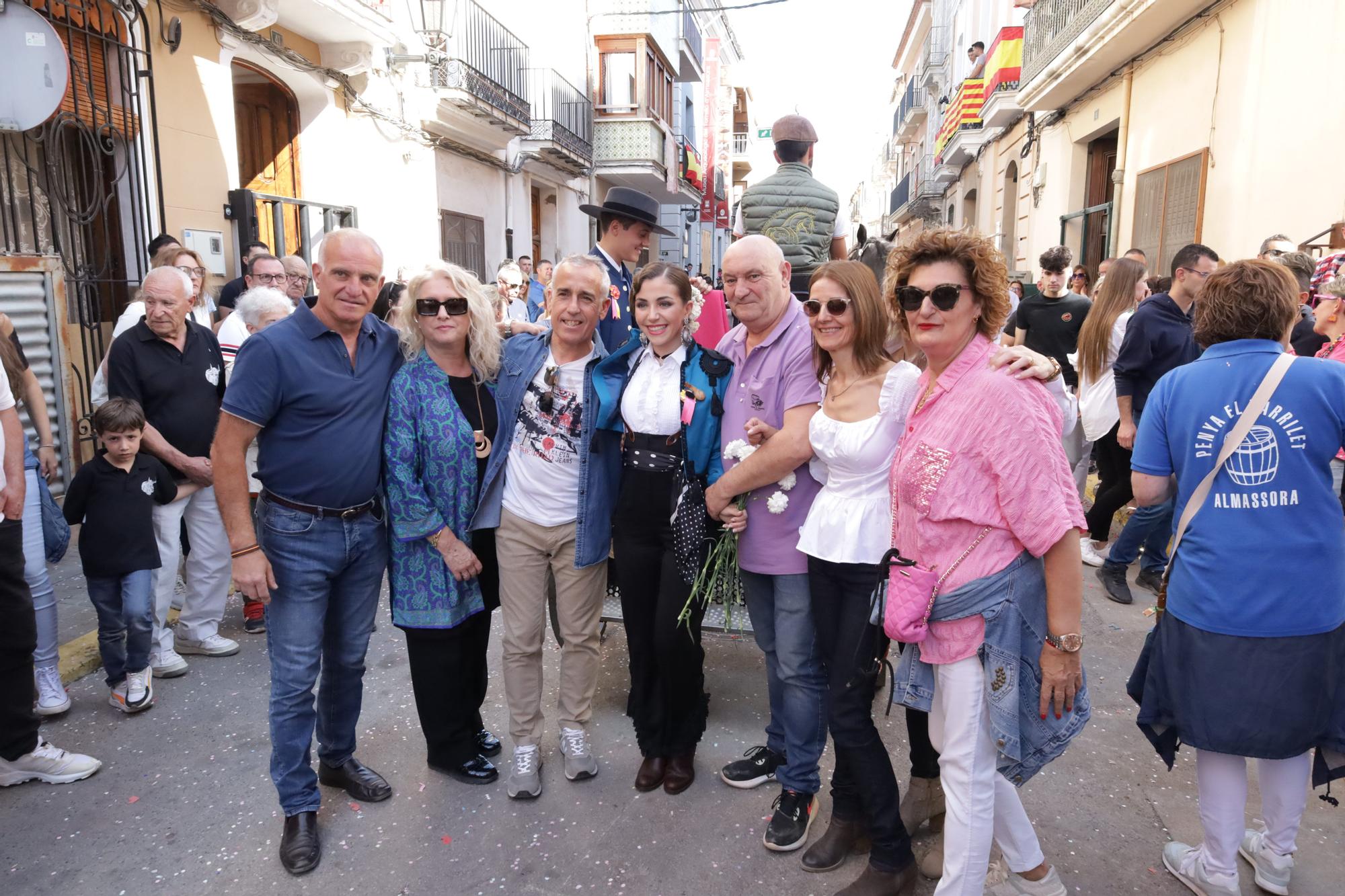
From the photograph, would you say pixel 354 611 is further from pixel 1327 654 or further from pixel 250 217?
pixel 250 217

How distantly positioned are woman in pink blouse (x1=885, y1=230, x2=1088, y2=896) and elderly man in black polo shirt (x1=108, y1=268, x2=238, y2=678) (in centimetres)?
346

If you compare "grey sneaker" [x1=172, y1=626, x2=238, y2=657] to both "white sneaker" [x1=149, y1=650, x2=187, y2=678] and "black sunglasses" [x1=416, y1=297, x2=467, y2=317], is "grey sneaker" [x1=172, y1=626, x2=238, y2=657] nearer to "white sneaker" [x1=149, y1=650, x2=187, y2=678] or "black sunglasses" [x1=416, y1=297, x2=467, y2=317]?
"white sneaker" [x1=149, y1=650, x2=187, y2=678]

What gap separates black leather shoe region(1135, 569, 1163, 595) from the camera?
5199 mm

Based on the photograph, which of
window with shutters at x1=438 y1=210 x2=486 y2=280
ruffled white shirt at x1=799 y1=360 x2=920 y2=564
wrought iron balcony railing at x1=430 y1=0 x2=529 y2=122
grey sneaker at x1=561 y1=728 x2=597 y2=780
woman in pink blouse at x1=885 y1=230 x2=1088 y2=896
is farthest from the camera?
window with shutters at x1=438 y1=210 x2=486 y2=280

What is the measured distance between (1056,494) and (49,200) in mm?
7171

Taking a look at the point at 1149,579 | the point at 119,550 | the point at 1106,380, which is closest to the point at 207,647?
the point at 119,550

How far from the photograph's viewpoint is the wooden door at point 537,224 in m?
18.3

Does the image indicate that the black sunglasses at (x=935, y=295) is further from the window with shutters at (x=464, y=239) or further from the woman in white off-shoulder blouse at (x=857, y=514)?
the window with shutters at (x=464, y=239)

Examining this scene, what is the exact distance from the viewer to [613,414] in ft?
9.95

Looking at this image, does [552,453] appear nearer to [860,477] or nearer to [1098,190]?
[860,477]

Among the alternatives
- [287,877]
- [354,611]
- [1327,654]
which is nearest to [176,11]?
[354,611]

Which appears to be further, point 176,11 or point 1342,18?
point 176,11

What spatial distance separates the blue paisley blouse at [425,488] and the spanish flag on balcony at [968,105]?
60.8ft

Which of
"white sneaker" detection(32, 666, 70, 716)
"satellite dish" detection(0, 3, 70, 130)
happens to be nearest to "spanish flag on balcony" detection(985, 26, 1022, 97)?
"satellite dish" detection(0, 3, 70, 130)
